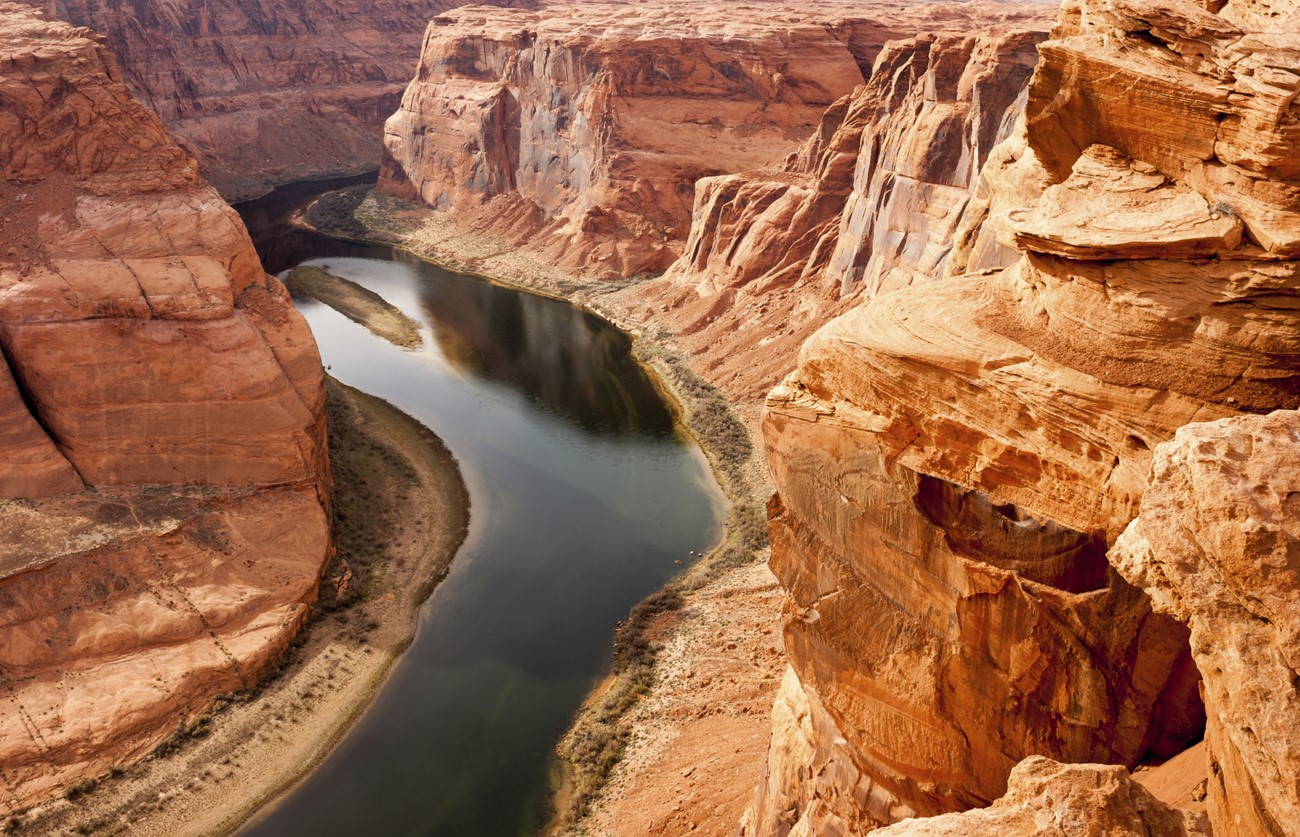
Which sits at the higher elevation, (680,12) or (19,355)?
(680,12)

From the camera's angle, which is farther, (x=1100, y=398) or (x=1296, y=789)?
(x=1100, y=398)

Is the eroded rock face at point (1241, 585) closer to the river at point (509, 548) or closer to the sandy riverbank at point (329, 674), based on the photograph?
the river at point (509, 548)

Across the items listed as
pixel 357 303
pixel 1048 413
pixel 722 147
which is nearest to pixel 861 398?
pixel 1048 413

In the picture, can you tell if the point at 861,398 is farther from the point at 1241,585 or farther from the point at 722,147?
the point at 722,147

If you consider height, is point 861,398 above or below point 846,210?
above

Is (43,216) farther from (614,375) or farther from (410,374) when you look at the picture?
(614,375)

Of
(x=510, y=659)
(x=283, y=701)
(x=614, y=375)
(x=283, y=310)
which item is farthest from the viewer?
(x=614, y=375)

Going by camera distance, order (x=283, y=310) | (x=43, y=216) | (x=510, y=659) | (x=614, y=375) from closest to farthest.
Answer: (x=510, y=659)
(x=43, y=216)
(x=283, y=310)
(x=614, y=375)

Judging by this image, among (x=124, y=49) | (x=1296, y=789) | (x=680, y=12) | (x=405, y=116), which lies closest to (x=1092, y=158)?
(x=1296, y=789)
